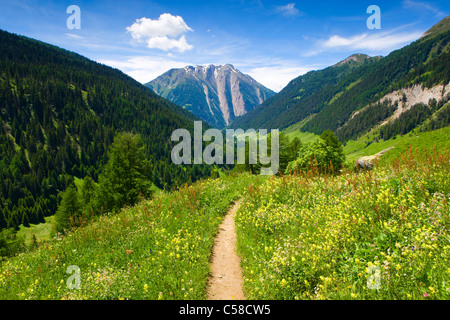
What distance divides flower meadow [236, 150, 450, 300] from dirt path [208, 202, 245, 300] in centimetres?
31

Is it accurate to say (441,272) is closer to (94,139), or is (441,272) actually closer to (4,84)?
(94,139)

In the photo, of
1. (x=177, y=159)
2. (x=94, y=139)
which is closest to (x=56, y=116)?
(x=94, y=139)

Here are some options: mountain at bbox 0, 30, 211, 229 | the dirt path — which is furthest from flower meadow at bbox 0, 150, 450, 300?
mountain at bbox 0, 30, 211, 229

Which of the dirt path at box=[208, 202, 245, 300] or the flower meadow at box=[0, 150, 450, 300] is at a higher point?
the flower meadow at box=[0, 150, 450, 300]

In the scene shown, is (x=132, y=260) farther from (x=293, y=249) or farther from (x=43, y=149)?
(x=43, y=149)

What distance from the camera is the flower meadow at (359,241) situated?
4.16 m

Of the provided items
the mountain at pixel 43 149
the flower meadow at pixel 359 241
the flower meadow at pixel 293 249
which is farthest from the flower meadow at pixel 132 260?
the mountain at pixel 43 149

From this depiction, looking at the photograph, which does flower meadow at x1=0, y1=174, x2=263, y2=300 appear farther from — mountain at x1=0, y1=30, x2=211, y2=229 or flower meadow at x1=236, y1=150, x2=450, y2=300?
mountain at x1=0, y1=30, x2=211, y2=229

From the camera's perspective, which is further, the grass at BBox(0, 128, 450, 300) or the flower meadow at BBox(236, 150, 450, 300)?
the grass at BBox(0, 128, 450, 300)

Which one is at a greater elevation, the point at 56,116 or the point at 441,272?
the point at 56,116

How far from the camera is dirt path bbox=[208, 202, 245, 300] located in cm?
580

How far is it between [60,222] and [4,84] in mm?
193968

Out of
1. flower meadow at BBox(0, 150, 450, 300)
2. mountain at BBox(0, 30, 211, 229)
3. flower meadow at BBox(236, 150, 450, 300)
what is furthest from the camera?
mountain at BBox(0, 30, 211, 229)

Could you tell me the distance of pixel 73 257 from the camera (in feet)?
26.1
